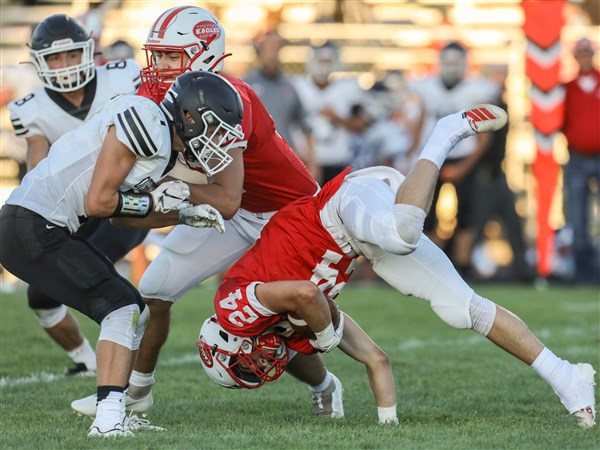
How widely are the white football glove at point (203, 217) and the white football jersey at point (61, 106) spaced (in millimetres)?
1469

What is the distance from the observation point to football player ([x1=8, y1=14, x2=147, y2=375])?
18.4 ft

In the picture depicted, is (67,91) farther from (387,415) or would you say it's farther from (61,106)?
(387,415)

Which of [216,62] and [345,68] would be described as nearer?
[216,62]

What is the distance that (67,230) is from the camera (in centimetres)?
455

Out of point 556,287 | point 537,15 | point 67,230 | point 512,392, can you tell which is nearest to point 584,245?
point 556,287

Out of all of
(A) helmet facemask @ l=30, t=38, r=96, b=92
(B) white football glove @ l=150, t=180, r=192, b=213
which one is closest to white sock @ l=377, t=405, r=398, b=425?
(B) white football glove @ l=150, t=180, r=192, b=213

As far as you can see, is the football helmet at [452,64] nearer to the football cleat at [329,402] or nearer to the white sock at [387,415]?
the football cleat at [329,402]

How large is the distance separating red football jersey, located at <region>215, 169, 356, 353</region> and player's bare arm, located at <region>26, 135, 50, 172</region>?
1423mm

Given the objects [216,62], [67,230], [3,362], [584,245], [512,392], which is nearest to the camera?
[67,230]

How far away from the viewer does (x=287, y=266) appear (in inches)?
180

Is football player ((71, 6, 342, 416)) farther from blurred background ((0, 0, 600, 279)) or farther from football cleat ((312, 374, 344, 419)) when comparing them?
blurred background ((0, 0, 600, 279))

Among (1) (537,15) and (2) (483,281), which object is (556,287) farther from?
(1) (537,15)

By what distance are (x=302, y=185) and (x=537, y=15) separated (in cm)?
749

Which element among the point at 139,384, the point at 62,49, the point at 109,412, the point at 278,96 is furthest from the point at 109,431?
the point at 278,96
